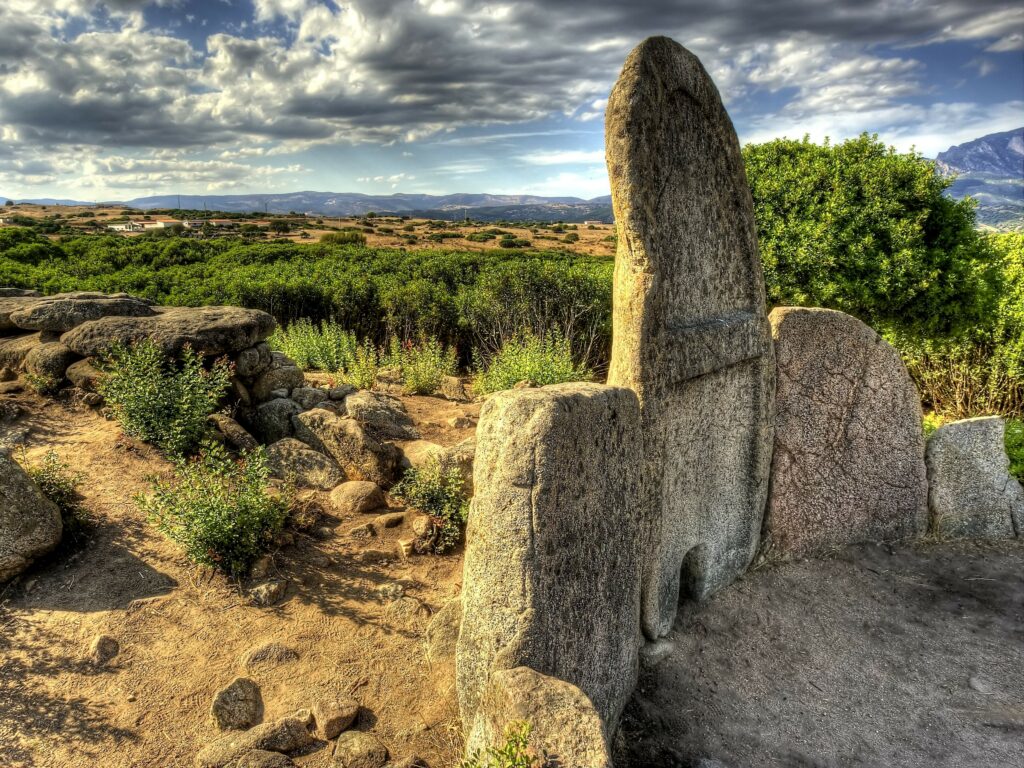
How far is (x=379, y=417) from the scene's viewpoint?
24.3 feet

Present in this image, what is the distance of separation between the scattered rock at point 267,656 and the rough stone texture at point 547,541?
57.1 inches

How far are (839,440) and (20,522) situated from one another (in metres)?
6.60

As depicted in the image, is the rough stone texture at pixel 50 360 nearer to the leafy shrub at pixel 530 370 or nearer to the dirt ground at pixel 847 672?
the leafy shrub at pixel 530 370

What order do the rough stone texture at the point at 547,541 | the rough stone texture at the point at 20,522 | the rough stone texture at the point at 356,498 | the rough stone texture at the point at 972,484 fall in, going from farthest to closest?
1. the rough stone texture at the point at 356,498
2. the rough stone texture at the point at 972,484
3. the rough stone texture at the point at 20,522
4. the rough stone texture at the point at 547,541

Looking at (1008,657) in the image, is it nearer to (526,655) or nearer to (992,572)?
(992,572)

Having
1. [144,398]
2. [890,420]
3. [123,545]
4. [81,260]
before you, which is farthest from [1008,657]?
[81,260]

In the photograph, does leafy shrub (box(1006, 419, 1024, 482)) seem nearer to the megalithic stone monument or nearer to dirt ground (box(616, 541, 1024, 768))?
dirt ground (box(616, 541, 1024, 768))

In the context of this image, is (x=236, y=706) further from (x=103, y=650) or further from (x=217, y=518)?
(x=217, y=518)

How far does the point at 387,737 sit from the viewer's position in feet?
12.0

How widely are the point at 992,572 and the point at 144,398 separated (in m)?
7.93

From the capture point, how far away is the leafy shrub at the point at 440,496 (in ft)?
18.1

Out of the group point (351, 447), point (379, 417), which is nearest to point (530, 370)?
point (379, 417)

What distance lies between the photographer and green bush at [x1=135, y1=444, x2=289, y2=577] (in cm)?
476

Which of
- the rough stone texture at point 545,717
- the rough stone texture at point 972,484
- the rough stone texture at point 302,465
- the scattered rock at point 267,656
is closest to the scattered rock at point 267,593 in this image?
the scattered rock at point 267,656
